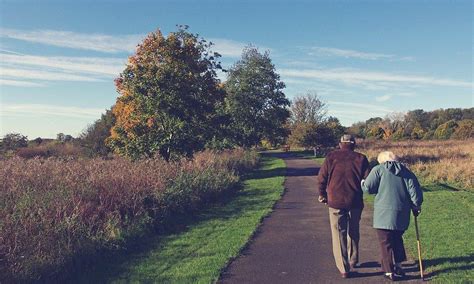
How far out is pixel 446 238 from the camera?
8062 millimetres

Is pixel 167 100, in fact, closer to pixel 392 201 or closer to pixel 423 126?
pixel 392 201

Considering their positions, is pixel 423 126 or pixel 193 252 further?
pixel 423 126

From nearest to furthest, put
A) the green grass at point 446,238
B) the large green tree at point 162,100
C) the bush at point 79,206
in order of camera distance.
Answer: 1. the green grass at point 446,238
2. the bush at point 79,206
3. the large green tree at point 162,100

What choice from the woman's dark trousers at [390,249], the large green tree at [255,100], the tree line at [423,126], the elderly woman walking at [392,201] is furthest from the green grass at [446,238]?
the tree line at [423,126]

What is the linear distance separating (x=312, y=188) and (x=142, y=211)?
27.1ft

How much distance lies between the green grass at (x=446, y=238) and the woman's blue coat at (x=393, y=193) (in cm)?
92

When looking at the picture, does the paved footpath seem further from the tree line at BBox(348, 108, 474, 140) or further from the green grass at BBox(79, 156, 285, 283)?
the tree line at BBox(348, 108, 474, 140)

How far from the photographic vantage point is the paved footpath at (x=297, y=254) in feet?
20.2

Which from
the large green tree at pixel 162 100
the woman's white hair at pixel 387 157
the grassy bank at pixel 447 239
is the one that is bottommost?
the grassy bank at pixel 447 239

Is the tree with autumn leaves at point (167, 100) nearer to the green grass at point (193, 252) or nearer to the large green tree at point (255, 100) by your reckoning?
the green grass at point (193, 252)

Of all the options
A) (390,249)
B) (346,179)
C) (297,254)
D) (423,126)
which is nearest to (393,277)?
(390,249)

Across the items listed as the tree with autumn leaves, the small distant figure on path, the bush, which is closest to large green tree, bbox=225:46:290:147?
the tree with autumn leaves

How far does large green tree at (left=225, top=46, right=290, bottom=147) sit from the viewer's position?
37.6m

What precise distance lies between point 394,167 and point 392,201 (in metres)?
0.47
